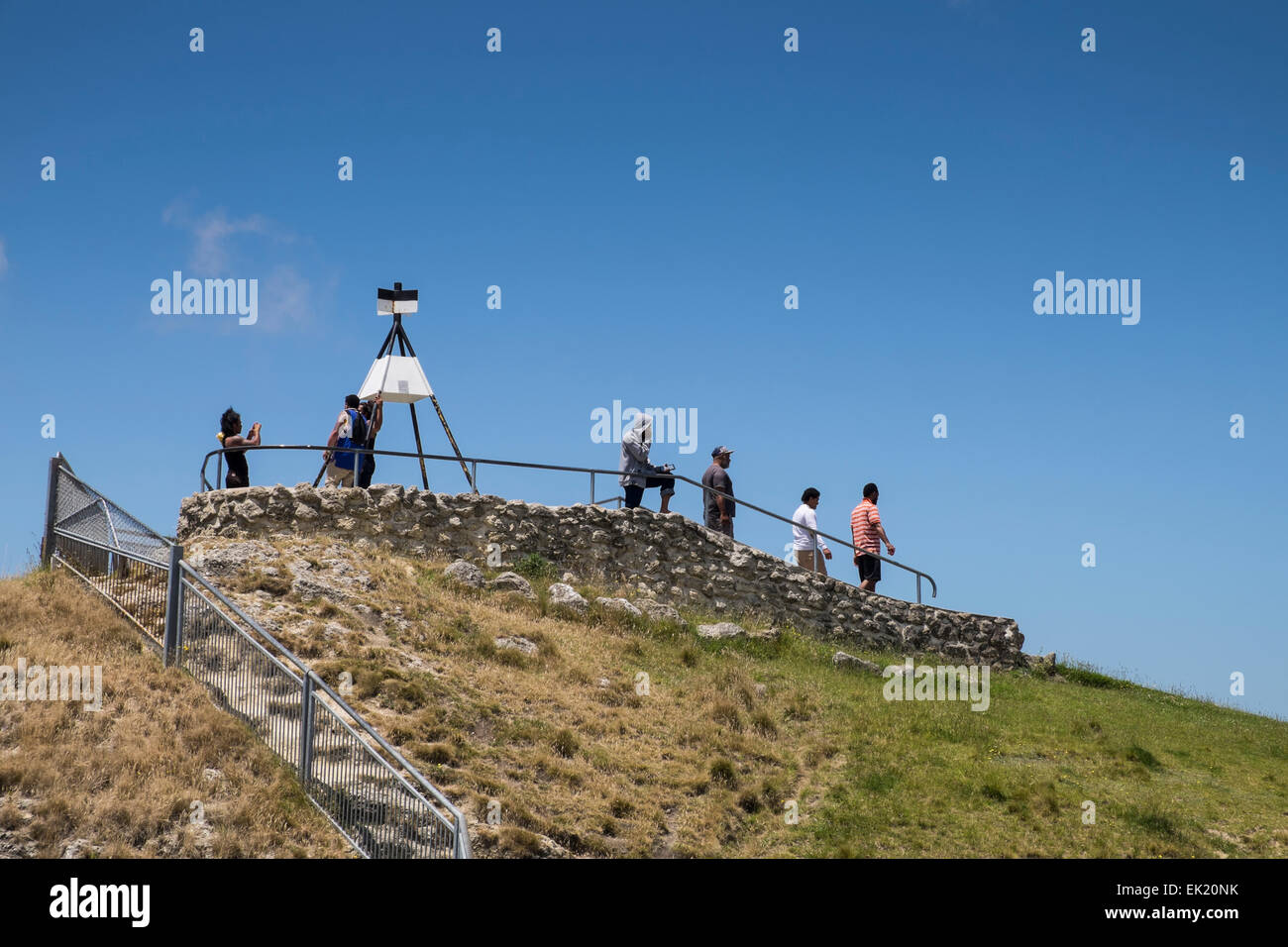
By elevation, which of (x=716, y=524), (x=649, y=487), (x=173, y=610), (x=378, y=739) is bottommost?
(x=378, y=739)

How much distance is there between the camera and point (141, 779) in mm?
10781

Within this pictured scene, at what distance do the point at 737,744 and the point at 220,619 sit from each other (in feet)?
21.9

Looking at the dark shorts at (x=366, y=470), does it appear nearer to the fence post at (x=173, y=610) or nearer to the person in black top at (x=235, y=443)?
the person in black top at (x=235, y=443)

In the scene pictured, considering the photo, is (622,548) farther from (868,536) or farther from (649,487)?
(868,536)

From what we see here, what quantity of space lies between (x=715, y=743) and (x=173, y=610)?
22.9 feet

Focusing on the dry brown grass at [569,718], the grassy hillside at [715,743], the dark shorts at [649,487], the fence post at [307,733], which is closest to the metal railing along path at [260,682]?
the fence post at [307,733]

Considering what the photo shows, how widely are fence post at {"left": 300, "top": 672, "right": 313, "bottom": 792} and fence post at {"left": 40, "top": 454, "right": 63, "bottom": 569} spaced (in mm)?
7347

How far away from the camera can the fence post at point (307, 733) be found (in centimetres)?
1134

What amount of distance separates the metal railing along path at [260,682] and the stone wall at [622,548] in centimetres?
252

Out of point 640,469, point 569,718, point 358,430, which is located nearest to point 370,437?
point 358,430

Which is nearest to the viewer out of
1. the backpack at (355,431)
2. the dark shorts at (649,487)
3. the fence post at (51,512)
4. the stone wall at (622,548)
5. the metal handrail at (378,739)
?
the metal handrail at (378,739)

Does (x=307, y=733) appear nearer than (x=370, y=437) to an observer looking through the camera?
Yes
